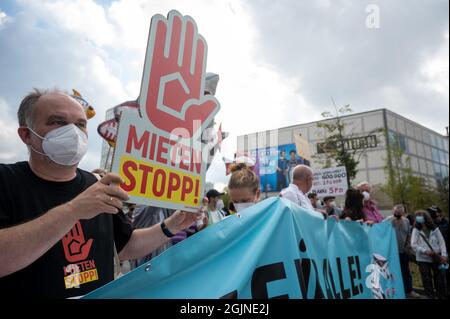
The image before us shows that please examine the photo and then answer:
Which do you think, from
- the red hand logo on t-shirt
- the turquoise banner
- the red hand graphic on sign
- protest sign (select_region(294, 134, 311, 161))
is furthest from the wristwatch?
protest sign (select_region(294, 134, 311, 161))

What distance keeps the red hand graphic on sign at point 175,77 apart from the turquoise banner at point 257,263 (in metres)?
0.55

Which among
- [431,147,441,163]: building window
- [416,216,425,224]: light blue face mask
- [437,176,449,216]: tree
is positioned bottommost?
[416,216,425,224]: light blue face mask

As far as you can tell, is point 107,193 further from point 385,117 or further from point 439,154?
point 439,154

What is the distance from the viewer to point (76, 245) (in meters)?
1.28

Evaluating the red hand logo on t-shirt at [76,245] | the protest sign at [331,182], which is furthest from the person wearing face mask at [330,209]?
the red hand logo on t-shirt at [76,245]

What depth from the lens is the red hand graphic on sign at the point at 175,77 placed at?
49.9 inches

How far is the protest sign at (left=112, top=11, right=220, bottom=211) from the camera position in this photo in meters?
1.16

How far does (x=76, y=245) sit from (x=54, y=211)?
0.37 m

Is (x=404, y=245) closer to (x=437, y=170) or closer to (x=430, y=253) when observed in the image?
(x=430, y=253)

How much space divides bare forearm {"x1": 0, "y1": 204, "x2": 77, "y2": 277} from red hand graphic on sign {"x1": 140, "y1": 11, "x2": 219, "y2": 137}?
51 cm

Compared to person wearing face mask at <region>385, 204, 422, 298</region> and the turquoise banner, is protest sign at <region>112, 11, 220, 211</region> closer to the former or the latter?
the turquoise banner

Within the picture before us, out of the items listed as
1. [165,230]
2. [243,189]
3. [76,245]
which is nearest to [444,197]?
[243,189]

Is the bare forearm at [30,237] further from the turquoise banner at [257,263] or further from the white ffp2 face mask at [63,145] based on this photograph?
the white ffp2 face mask at [63,145]
